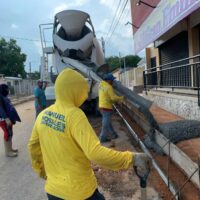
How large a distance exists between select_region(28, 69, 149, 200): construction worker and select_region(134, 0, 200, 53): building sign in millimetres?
6337

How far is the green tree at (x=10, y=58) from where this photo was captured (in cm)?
5113

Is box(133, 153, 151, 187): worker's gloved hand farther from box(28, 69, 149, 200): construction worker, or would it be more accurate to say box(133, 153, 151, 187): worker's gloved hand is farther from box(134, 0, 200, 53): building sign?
box(134, 0, 200, 53): building sign

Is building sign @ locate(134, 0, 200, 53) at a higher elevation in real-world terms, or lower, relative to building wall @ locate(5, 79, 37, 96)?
higher

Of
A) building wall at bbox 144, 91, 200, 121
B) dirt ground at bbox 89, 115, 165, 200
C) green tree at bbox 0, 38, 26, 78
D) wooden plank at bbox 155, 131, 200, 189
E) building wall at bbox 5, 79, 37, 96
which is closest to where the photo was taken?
wooden plank at bbox 155, 131, 200, 189

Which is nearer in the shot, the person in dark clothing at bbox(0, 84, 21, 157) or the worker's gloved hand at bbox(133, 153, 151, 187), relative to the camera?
the worker's gloved hand at bbox(133, 153, 151, 187)

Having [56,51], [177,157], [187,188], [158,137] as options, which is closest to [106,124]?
[158,137]

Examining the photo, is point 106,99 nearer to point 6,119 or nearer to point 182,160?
point 6,119

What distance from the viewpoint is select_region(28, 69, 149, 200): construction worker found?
2.47m

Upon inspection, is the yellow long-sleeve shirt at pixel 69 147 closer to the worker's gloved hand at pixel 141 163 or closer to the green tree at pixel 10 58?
the worker's gloved hand at pixel 141 163

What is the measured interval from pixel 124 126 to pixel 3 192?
5.94 meters

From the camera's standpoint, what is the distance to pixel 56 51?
1307 cm

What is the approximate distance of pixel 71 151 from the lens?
8.52ft

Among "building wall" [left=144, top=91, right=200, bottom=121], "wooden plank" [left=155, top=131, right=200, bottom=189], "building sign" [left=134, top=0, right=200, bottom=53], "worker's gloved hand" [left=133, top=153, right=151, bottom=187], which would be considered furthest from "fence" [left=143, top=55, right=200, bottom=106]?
"worker's gloved hand" [left=133, top=153, right=151, bottom=187]

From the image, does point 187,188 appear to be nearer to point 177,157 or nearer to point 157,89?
point 177,157
